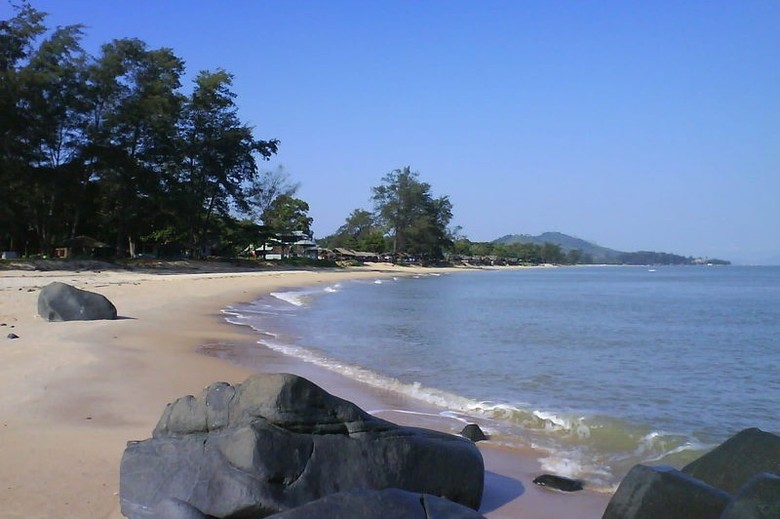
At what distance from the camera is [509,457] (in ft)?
23.3

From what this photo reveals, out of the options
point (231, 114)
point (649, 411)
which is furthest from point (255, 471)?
point (231, 114)

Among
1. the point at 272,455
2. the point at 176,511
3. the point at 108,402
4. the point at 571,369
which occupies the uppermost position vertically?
the point at 272,455

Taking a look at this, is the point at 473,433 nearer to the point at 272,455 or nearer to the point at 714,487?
the point at 714,487

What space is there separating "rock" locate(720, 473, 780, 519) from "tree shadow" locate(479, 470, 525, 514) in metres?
2.17

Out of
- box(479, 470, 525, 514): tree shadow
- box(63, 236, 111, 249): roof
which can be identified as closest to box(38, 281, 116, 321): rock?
box(479, 470, 525, 514): tree shadow

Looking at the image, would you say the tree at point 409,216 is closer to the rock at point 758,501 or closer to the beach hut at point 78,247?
the beach hut at point 78,247

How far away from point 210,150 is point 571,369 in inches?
2080

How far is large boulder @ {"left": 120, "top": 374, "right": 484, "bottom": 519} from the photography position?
14.0ft

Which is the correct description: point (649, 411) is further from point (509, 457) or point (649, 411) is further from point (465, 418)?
point (509, 457)

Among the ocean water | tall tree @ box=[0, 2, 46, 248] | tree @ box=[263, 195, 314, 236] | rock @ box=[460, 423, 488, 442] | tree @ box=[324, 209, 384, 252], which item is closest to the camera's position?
rock @ box=[460, 423, 488, 442]

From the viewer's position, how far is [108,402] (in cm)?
802

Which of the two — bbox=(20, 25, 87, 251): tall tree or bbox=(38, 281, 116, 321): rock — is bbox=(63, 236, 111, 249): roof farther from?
bbox=(38, 281, 116, 321): rock

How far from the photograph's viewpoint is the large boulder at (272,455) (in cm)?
428

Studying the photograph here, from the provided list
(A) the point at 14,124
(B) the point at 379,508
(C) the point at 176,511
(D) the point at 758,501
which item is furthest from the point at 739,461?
(A) the point at 14,124
